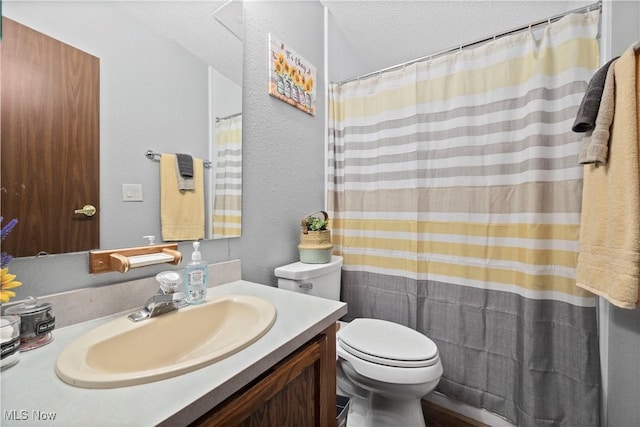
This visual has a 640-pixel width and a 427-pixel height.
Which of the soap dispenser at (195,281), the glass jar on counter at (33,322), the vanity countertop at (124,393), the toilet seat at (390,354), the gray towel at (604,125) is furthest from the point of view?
the toilet seat at (390,354)

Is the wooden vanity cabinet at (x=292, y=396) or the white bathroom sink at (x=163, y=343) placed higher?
the white bathroom sink at (x=163, y=343)

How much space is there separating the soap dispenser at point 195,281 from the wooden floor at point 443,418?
4.36 feet

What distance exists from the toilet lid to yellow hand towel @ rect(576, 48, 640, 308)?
2.04 ft

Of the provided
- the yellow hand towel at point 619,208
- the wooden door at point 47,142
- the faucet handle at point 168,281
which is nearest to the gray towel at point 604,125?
the yellow hand towel at point 619,208

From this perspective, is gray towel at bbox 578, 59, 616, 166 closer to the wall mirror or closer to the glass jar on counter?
the wall mirror

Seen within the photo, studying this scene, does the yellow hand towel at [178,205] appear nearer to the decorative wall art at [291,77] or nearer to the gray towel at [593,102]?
the decorative wall art at [291,77]

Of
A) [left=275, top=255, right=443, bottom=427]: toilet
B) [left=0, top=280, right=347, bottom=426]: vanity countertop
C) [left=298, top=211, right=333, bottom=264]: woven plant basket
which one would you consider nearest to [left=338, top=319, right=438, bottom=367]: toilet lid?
[left=275, top=255, right=443, bottom=427]: toilet

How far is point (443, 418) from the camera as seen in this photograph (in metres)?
1.34

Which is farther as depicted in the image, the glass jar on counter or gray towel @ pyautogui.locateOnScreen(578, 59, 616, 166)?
gray towel @ pyautogui.locateOnScreen(578, 59, 616, 166)

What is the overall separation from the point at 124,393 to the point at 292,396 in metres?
0.32

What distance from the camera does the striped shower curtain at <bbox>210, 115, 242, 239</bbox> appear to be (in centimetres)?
97

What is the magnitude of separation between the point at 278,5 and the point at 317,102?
0.50 metres

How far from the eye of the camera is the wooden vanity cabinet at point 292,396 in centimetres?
45

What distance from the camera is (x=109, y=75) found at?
27.0 inches
